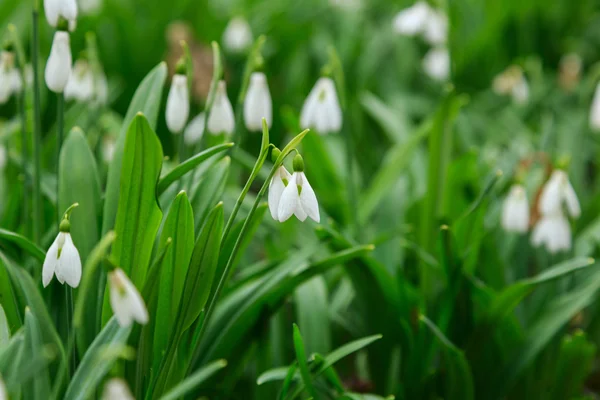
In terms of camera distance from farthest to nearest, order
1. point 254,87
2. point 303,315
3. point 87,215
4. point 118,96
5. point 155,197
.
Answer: point 118,96 < point 303,315 < point 254,87 < point 87,215 < point 155,197

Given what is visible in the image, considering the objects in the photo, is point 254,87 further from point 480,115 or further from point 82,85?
point 480,115

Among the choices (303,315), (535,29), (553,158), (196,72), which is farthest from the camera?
(535,29)

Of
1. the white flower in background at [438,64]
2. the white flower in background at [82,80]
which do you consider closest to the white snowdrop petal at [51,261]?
the white flower in background at [82,80]

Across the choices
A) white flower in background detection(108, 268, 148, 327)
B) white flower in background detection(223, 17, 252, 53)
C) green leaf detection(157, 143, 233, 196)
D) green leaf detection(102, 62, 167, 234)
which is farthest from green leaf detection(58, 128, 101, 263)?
white flower in background detection(223, 17, 252, 53)

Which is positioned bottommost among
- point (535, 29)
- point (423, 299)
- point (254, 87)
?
point (423, 299)

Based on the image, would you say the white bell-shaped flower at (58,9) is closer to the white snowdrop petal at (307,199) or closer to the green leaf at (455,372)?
the white snowdrop petal at (307,199)

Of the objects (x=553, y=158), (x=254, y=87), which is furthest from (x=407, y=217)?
(x=254, y=87)

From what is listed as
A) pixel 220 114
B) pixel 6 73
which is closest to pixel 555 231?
pixel 220 114

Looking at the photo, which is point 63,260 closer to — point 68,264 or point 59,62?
point 68,264
